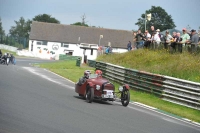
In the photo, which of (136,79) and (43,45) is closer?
(136,79)

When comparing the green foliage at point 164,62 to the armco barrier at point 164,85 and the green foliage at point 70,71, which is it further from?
the green foliage at point 70,71

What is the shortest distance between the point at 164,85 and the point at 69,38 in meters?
81.3

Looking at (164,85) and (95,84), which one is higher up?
(95,84)

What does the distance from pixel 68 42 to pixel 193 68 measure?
7871 centimetres

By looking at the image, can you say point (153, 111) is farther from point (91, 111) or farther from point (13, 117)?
point (13, 117)

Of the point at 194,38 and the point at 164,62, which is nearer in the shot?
the point at 194,38

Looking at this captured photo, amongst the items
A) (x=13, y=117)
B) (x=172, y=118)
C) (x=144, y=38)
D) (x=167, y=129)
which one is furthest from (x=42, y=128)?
(x=144, y=38)

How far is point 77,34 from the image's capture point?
102812 millimetres

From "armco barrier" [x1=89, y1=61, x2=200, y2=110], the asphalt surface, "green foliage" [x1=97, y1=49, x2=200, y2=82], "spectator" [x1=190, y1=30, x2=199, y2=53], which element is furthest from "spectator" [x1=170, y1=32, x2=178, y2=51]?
the asphalt surface

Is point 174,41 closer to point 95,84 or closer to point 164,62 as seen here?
point 164,62

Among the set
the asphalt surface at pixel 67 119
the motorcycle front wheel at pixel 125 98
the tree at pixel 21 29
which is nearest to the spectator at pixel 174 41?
the motorcycle front wheel at pixel 125 98

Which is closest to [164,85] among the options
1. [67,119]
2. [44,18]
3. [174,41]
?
[174,41]

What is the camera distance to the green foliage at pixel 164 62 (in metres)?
23.5

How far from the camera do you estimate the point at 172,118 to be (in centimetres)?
1590
